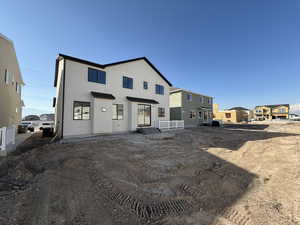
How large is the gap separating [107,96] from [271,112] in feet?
212

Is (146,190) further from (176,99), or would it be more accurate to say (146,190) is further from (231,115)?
(231,115)

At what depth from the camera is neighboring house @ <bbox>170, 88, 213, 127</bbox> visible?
69.3ft

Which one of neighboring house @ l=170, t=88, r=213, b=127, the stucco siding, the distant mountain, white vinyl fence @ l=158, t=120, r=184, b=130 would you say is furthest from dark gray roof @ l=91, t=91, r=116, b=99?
the distant mountain

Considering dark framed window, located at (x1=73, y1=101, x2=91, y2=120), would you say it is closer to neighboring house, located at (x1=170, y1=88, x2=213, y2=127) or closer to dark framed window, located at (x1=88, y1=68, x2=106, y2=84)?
dark framed window, located at (x1=88, y1=68, x2=106, y2=84)

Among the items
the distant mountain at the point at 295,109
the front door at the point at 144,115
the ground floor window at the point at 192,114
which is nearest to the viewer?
the front door at the point at 144,115

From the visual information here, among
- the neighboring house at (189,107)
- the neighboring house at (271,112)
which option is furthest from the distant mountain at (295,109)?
the neighboring house at (189,107)

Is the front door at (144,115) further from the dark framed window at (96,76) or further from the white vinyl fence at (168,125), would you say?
the dark framed window at (96,76)

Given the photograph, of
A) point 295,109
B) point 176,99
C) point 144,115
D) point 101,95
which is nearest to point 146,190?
point 101,95

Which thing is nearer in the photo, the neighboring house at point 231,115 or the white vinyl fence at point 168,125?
the white vinyl fence at point 168,125

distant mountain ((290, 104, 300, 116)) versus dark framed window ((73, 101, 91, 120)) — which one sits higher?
distant mountain ((290, 104, 300, 116))

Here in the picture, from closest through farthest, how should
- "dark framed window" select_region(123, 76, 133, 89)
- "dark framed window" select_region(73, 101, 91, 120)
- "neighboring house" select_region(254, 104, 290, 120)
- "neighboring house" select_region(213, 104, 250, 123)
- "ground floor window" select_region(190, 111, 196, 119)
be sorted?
"dark framed window" select_region(73, 101, 91, 120)
"dark framed window" select_region(123, 76, 133, 89)
"ground floor window" select_region(190, 111, 196, 119)
"neighboring house" select_region(213, 104, 250, 123)
"neighboring house" select_region(254, 104, 290, 120)

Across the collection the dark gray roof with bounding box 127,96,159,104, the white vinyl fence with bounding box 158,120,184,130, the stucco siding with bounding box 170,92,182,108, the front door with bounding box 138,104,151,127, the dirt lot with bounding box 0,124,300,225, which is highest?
the stucco siding with bounding box 170,92,182,108

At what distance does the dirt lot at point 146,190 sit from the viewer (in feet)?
8.62

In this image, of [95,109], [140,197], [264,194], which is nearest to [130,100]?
[95,109]
